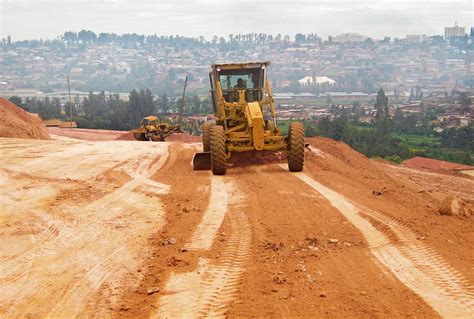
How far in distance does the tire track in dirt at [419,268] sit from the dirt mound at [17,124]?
64.9 ft

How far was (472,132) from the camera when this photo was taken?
200ft

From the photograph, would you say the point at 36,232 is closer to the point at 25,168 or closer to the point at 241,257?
the point at 241,257

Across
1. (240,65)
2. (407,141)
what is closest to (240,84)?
(240,65)

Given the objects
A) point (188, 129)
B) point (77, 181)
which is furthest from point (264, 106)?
point (188, 129)

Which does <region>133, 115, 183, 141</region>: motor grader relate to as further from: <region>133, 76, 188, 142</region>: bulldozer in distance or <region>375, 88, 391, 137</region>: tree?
<region>375, 88, 391, 137</region>: tree

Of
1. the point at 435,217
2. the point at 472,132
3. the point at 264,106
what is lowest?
the point at 472,132

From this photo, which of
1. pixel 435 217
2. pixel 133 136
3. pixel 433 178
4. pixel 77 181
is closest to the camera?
pixel 435 217

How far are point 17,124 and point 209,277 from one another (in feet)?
73.4

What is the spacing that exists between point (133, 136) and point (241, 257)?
91.6 feet

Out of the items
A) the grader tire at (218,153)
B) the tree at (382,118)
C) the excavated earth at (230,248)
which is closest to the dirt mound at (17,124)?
the excavated earth at (230,248)

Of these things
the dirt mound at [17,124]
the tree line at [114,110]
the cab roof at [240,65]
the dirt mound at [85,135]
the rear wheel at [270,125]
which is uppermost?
the cab roof at [240,65]

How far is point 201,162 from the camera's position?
1526 centimetres

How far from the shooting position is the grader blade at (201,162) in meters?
15.2

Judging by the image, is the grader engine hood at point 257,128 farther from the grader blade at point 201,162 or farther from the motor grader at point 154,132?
the motor grader at point 154,132
